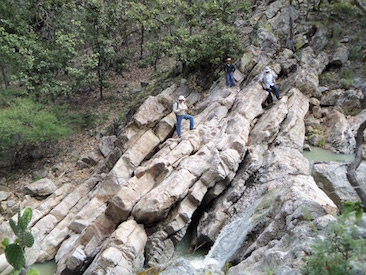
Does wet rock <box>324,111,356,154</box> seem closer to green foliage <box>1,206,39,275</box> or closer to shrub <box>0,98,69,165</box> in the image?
green foliage <box>1,206,39,275</box>

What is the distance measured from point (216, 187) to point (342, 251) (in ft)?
25.9

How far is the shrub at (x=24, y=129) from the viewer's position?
1752cm

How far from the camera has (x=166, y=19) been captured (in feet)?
77.3

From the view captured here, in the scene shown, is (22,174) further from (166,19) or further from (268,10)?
(268,10)

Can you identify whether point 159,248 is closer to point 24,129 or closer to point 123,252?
point 123,252

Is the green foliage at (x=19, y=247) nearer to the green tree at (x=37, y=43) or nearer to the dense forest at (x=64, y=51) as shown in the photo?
the dense forest at (x=64, y=51)

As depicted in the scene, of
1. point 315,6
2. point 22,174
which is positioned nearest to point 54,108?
point 22,174

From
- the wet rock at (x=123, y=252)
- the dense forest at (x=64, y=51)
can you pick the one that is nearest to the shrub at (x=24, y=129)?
the dense forest at (x=64, y=51)

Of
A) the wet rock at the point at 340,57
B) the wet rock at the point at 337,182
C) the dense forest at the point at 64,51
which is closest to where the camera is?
the wet rock at the point at 337,182

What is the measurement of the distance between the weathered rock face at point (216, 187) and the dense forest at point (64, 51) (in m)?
2.40

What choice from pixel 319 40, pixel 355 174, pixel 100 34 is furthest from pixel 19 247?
pixel 319 40

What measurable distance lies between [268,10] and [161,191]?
17955 mm

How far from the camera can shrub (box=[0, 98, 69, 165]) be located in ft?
57.5

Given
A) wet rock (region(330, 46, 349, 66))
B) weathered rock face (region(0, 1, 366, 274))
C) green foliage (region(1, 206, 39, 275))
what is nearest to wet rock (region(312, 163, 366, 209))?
weathered rock face (region(0, 1, 366, 274))
